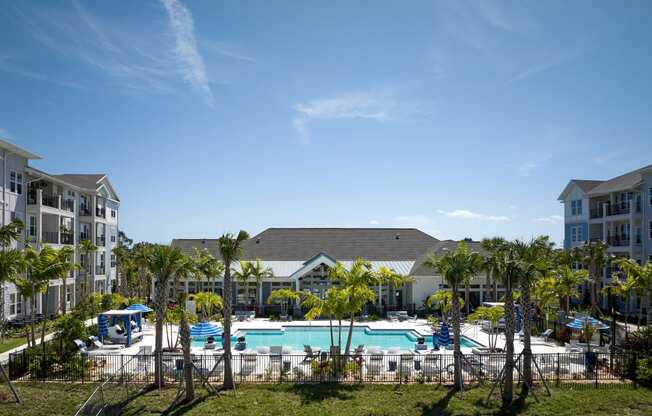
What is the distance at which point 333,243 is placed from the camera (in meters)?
54.5

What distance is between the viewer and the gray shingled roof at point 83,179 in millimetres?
47131

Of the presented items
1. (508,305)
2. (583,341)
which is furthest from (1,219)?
(583,341)

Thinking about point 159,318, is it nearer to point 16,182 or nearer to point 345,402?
point 345,402

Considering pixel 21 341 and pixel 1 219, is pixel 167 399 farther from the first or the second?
pixel 1 219

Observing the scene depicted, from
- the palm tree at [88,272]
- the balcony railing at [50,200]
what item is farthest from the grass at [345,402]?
the palm tree at [88,272]

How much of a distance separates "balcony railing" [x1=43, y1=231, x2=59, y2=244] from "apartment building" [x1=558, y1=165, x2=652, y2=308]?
165ft

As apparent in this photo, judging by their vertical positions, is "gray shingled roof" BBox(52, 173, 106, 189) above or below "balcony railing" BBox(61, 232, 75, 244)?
above

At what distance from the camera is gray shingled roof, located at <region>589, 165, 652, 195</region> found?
42.2 meters

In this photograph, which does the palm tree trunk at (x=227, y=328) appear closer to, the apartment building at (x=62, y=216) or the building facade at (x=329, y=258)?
the apartment building at (x=62, y=216)

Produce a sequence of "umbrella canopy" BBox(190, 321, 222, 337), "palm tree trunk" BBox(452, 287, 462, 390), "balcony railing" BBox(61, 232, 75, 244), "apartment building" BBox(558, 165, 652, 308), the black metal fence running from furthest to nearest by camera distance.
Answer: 1. "balcony railing" BBox(61, 232, 75, 244)
2. "apartment building" BBox(558, 165, 652, 308)
3. "umbrella canopy" BBox(190, 321, 222, 337)
4. the black metal fence
5. "palm tree trunk" BBox(452, 287, 462, 390)

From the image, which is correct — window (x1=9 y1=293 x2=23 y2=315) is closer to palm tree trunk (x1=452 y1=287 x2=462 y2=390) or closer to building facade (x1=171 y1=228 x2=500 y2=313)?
building facade (x1=171 y1=228 x2=500 y2=313)

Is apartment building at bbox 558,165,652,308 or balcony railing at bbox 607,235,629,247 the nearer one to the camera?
apartment building at bbox 558,165,652,308

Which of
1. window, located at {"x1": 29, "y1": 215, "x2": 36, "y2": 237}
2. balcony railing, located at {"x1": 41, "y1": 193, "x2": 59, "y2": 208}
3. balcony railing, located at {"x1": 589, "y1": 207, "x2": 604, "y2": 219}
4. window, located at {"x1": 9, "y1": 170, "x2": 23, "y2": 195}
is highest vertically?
window, located at {"x1": 9, "y1": 170, "x2": 23, "y2": 195}

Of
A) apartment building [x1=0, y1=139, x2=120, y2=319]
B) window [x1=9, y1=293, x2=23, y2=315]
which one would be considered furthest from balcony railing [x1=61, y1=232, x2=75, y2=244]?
window [x1=9, y1=293, x2=23, y2=315]
